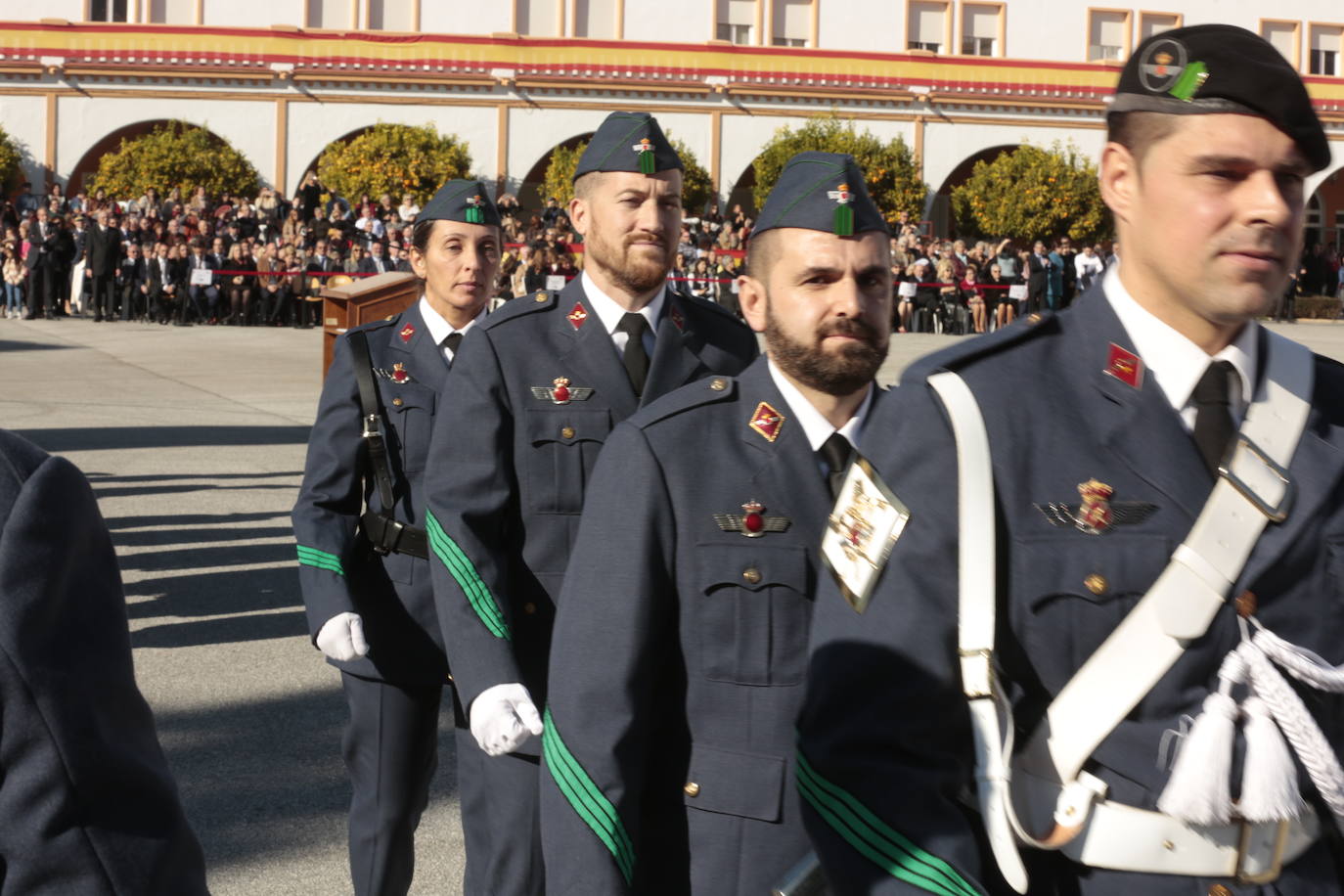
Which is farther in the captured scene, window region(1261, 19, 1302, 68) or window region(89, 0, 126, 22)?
window region(1261, 19, 1302, 68)

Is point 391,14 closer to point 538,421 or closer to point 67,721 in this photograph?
point 538,421

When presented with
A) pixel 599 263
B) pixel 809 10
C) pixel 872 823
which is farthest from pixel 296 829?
pixel 809 10

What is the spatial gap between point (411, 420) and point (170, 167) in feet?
127

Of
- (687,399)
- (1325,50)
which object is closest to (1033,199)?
(1325,50)

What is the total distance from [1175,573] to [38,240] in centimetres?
3056

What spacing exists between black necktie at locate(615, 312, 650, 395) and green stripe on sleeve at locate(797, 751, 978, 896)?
6.81 ft

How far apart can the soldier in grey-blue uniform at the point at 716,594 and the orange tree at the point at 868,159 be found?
42470 mm

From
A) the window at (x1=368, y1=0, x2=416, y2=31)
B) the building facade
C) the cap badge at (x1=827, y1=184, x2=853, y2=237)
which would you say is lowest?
the cap badge at (x1=827, y1=184, x2=853, y2=237)

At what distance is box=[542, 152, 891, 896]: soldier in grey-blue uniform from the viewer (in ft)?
9.40

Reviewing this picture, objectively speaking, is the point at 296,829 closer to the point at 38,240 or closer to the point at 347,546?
the point at 347,546

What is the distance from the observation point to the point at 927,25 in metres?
55.4

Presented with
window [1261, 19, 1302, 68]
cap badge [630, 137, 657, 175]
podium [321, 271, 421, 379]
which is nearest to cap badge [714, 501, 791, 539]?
cap badge [630, 137, 657, 175]

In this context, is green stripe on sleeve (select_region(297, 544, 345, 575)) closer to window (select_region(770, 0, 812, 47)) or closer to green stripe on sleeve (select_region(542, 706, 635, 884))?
green stripe on sleeve (select_region(542, 706, 635, 884))

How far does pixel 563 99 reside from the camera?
47781 millimetres
